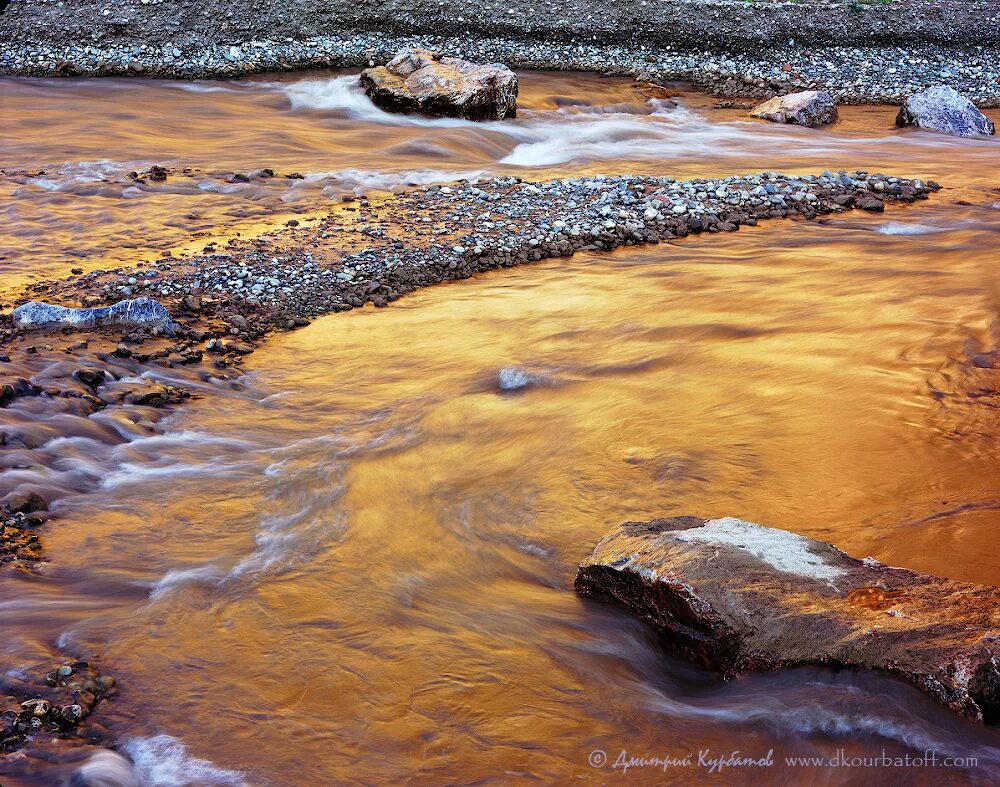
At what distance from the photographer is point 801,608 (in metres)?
2.91

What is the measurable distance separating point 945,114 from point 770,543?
10.9m

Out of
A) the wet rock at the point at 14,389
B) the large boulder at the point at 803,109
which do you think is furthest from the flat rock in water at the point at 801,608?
the large boulder at the point at 803,109

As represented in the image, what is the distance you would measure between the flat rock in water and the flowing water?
0.29 feet

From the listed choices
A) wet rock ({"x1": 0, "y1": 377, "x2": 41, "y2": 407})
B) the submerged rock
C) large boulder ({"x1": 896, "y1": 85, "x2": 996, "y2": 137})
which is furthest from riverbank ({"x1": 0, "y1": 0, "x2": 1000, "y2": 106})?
wet rock ({"x1": 0, "y1": 377, "x2": 41, "y2": 407})

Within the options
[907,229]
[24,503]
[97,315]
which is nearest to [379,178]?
[97,315]

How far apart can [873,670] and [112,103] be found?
11.7 metres

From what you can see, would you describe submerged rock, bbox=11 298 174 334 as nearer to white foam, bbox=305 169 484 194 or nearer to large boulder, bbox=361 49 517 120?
white foam, bbox=305 169 484 194

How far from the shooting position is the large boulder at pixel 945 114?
466 inches

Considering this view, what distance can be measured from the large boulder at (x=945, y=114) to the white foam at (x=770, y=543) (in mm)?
10608

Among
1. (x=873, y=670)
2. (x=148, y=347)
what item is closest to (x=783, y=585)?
(x=873, y=670)

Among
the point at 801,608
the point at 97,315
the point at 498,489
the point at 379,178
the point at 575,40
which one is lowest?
the point at 498,489

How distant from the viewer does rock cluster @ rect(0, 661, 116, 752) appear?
107 inches

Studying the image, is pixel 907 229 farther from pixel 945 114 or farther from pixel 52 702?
pixel 52 702

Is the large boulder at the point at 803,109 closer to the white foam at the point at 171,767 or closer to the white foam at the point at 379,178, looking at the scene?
the white foam at the point at 379,178
